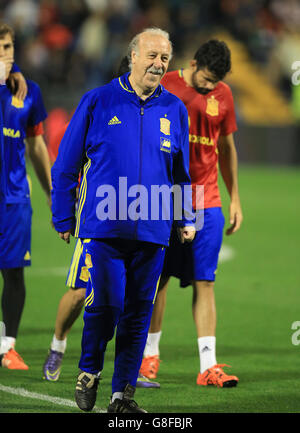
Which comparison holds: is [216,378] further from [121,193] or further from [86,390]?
[121,193]

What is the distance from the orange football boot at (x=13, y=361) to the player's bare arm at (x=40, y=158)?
3.53 ft

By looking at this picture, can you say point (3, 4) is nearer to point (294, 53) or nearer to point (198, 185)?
point (294, 53)

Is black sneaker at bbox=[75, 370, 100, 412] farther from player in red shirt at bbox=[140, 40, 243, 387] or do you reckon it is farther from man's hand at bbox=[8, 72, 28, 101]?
man's hand at bbox=[8, 72, 28, 101]

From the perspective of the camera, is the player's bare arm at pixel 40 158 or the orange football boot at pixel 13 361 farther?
the player's bare arm at pixel 40 158

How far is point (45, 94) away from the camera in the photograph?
68.9ft

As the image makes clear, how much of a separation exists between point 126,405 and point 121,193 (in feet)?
3.73

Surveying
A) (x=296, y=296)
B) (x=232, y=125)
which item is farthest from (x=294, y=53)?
(x=232, y=125)

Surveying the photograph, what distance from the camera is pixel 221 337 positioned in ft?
24.6

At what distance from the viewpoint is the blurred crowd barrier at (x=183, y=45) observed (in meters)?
21.5

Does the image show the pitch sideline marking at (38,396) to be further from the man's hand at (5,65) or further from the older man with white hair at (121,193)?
the man's hand at (5,65)

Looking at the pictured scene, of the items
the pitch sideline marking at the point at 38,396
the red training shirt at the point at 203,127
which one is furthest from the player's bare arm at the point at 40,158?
the pitch sideline marking at the point at 38,396

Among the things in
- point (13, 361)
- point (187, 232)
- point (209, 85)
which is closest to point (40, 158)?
point (209, 85)

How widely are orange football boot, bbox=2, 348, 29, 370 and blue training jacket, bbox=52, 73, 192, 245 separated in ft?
5.67

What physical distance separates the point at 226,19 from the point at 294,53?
2.16m
